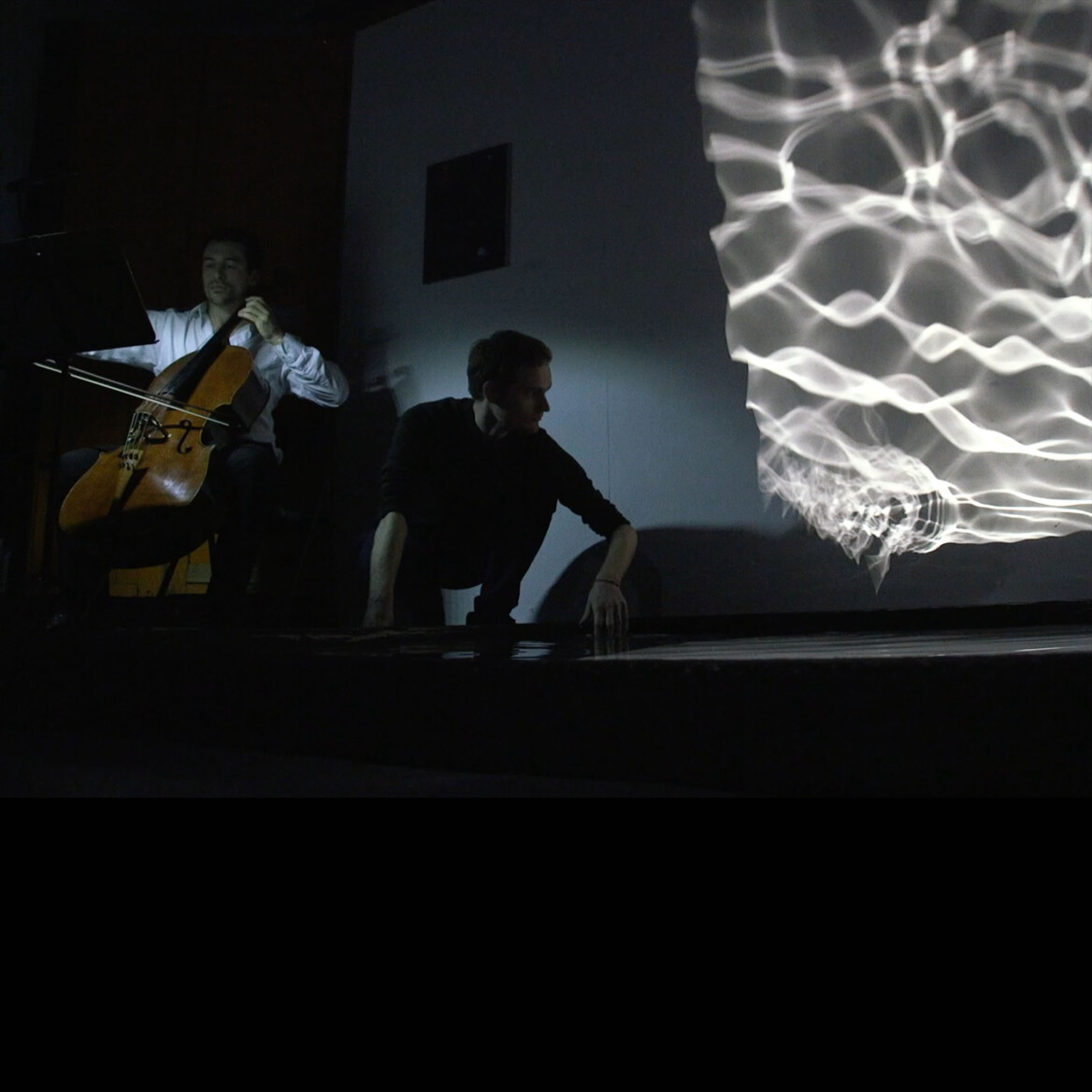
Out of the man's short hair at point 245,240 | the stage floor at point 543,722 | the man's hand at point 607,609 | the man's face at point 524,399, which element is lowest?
the stage floor at point 543,722

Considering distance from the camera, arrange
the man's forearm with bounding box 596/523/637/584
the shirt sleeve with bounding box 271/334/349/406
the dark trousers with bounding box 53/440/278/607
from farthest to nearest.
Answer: the shirt sleeve with bounding box 271/334/349/406 < the dark trousers with bounding box 53/440/278/607 < the man's forearm with bounding box 596/523/637/584

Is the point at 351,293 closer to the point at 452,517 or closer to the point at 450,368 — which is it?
the point at 450,368

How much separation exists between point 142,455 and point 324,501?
0.67 meters

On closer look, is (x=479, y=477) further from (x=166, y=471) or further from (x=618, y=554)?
(x=166, y=471)

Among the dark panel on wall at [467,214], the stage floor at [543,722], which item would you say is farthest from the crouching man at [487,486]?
the stage floor at [543,722]

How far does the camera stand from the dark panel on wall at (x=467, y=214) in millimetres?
2766

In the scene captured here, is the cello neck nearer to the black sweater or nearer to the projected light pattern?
the black sweater

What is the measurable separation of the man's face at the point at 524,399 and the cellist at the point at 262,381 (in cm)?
64

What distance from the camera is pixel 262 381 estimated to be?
2.44 metres

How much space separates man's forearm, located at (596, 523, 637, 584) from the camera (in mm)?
1850

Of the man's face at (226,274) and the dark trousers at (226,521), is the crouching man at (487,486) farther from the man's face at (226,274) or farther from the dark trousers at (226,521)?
Result: the man's face at (226,274)

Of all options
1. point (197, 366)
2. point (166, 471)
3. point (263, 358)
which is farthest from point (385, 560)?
point (263, 358)

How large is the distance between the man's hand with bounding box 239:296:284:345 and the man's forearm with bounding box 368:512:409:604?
0.84 metres

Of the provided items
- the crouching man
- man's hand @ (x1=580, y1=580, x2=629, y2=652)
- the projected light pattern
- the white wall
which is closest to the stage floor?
man's hand @ (x1=580, y1=580, x2=629, y2=652)
